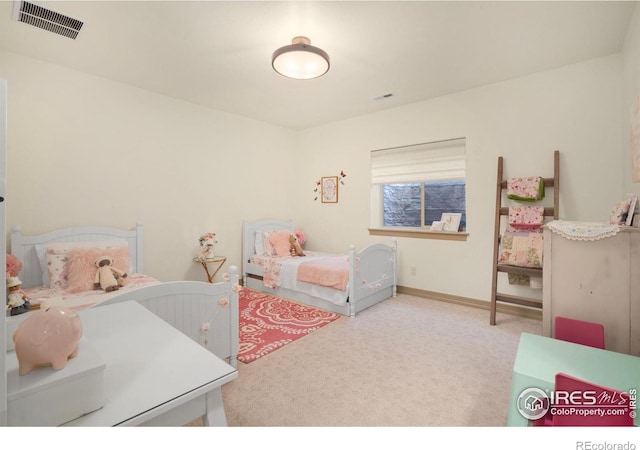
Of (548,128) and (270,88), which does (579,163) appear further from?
(270,88)

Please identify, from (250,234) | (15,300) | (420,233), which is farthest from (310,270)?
(15,300)

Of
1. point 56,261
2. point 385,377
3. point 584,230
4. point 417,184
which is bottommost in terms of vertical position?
point 385,377

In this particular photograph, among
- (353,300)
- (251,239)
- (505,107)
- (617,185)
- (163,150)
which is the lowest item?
(353,300)

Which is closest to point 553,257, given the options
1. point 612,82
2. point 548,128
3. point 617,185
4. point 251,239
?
point 617,185

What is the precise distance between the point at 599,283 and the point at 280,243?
3.40 m

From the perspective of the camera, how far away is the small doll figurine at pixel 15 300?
1880mm

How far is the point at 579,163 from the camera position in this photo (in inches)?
112

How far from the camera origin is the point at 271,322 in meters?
3.01

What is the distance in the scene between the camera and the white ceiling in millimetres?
Answer: 2086

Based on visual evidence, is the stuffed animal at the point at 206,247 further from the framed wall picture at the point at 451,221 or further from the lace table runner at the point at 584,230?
the lace table runner at the point at 584,230

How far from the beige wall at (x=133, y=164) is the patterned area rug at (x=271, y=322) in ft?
3.32

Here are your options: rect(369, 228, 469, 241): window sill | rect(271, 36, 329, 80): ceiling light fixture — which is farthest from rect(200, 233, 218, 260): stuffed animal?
rect(271, 36, 329, 80): ceiling light fixture

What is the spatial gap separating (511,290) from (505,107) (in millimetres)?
1928

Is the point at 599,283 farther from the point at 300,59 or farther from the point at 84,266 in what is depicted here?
the point at 84,266
